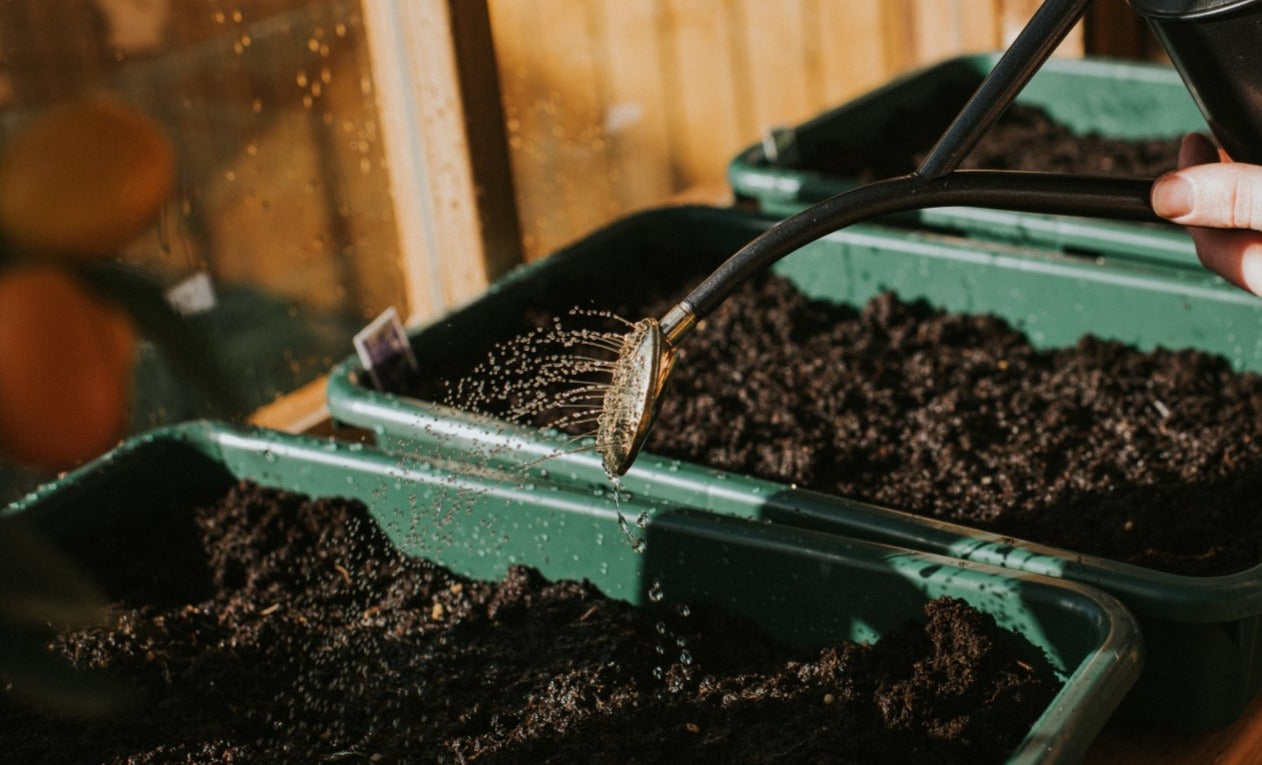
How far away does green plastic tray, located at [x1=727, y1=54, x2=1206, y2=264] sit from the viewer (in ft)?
5.63

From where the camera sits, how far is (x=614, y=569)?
1.17 metres

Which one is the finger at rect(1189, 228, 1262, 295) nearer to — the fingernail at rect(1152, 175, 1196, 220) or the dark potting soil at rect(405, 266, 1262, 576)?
the fingernail at rect(1152, 175, 1196, 220)

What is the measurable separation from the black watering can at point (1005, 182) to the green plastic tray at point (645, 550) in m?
0.26

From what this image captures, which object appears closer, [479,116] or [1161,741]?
[1161,741]

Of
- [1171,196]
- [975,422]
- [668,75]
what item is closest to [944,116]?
[668,75]

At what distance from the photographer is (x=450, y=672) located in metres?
1.13

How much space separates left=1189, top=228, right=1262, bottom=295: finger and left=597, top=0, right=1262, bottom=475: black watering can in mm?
94

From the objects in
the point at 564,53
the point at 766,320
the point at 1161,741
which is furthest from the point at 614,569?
the point at 564,53

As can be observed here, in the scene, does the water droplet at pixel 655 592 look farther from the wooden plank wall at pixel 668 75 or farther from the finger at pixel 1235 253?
the wooden plank wall at pixel 668 75

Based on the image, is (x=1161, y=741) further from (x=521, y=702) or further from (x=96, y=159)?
(x=96, y=159)

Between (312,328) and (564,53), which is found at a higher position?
(564,53)

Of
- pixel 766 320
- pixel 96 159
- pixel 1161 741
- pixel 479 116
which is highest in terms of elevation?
pixel 96 159

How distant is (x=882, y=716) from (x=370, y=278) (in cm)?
97

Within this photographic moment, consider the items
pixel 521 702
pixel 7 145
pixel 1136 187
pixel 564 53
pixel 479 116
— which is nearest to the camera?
pixel 7 145
